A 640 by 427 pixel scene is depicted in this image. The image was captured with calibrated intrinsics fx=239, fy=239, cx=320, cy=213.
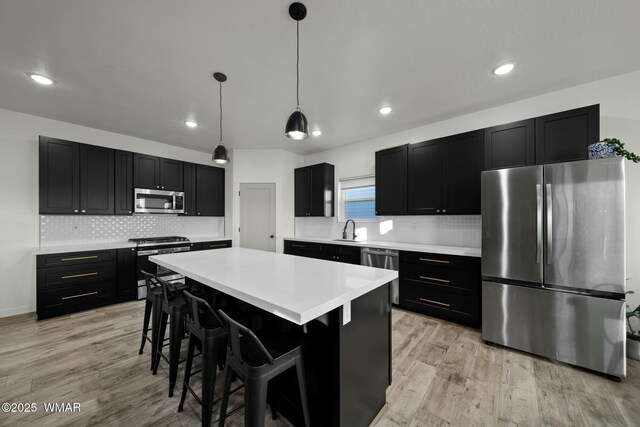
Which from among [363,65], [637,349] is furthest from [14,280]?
[637,349]

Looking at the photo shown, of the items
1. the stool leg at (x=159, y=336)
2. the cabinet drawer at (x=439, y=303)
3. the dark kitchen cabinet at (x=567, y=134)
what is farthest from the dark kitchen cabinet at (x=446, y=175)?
the stool leg at (x=159, y=336)

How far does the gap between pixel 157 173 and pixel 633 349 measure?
261 inches

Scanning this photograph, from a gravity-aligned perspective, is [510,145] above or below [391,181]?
above

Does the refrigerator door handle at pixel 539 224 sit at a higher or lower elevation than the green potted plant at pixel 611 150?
lower

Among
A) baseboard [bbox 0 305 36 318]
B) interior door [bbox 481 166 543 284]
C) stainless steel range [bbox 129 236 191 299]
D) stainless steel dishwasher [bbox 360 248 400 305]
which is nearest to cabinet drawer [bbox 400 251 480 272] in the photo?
stainless steel dishwasher [bbox 360 248 400 305]

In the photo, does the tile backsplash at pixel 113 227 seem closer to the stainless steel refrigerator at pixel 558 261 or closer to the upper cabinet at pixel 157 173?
the upper cabinet at pixel 157 173

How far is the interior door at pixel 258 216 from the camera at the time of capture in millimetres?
5102

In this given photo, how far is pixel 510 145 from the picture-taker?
283 cm

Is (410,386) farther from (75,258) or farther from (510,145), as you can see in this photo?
(75,258)

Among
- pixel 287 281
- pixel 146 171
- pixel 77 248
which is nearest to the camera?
pixel 287 281

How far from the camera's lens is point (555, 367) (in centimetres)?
217

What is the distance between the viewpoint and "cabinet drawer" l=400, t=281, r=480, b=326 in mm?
2854

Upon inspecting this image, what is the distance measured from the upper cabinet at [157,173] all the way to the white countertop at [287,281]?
8.73 ft

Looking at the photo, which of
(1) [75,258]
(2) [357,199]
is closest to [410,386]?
(2) [357,199]
